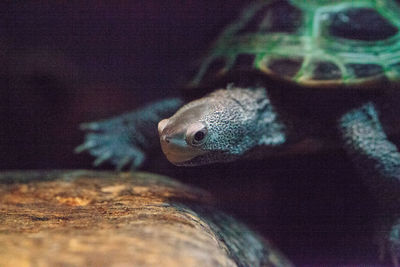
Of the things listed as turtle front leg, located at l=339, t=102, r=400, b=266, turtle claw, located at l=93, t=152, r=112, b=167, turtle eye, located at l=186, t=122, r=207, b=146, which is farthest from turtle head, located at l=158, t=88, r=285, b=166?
turtle claw, located at l=93, t=152, r=112, b=167

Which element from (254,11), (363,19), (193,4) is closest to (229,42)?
(254,11)

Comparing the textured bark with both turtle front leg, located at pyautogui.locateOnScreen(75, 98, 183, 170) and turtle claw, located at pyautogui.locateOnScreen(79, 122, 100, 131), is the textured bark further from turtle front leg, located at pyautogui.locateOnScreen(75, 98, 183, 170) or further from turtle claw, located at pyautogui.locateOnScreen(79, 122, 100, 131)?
turtle claw, located at pyautogui.locateOnScreen(79, 122, 100, 131)

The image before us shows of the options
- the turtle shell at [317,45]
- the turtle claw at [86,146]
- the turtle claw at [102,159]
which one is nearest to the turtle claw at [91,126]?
the turtle claw at [86,146]

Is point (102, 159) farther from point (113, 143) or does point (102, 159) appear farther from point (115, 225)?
point (115, 225)

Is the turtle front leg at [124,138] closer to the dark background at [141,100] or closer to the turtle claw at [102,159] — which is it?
the turtle claw at [102,159]

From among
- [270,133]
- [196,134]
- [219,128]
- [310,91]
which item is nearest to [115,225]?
[196,134]

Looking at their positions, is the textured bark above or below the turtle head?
below

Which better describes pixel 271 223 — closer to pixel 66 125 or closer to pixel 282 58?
pixel 282 58
